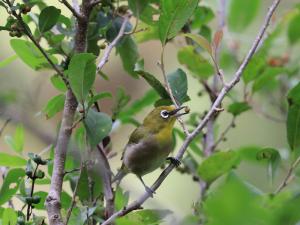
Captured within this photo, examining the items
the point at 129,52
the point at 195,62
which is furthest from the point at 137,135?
the point at 129,52

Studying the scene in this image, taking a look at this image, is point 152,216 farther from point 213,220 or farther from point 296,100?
point 213,220

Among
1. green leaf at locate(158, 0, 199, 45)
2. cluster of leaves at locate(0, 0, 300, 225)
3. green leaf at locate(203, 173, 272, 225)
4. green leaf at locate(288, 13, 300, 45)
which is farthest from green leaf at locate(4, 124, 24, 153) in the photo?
green leaf at locate(288, 13, 300, 45)

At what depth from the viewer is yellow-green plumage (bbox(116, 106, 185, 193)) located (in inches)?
87.9

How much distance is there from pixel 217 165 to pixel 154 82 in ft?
1.26

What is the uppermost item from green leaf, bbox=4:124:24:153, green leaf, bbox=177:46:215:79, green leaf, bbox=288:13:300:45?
green leaf, bbox=4:124:24:153

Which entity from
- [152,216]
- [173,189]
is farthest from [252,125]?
[152,216]

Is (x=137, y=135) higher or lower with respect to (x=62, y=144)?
lower

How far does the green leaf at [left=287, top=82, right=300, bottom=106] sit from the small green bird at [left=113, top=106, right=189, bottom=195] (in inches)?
23.5

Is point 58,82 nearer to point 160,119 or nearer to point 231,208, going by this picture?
point 160,119

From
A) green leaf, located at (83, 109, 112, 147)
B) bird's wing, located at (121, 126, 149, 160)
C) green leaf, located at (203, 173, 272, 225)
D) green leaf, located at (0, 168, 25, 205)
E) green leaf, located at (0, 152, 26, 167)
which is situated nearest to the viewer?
green leaf, located at (203, 173, 272, 225)

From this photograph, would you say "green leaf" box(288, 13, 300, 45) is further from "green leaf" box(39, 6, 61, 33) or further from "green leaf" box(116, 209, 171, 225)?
"green leaf" box(116, 209, 171, 225)

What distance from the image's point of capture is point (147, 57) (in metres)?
5.20

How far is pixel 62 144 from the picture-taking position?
153 centimetres

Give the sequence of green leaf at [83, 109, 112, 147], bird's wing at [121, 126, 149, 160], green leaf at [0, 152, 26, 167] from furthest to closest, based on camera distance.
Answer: bird's wing at [121, 126, 149, 160]
green leaf at [0, 152, 26, 167]
green leaf at [83, 109, 112, 147]
